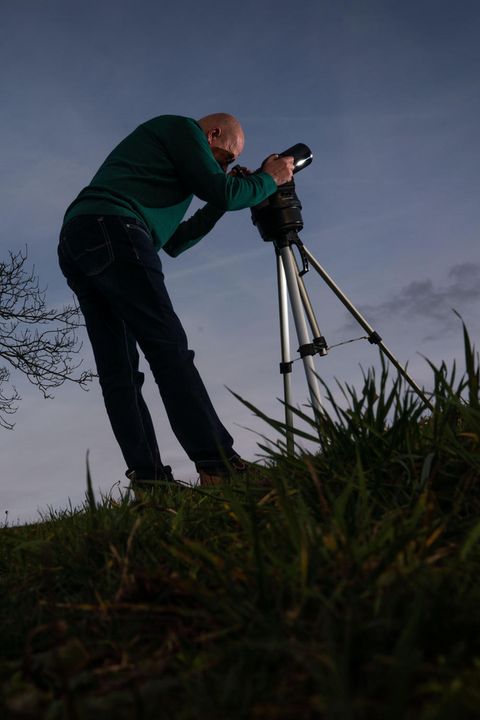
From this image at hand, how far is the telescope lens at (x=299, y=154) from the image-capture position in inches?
188

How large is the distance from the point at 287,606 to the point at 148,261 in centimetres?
292

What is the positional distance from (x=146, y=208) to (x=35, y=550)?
2.66 m

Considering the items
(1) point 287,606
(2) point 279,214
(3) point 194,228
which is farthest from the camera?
(3) point 194,228

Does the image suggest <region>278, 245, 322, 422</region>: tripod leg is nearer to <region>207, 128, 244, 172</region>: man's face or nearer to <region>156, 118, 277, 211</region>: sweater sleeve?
<region>156, 118, 277, 211</region>: sweater sleeve

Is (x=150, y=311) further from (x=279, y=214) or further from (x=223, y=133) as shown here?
(x=223, y=133)

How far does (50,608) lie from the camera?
1.60m

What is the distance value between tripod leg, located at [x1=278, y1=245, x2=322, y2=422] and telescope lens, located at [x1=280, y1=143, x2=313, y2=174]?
72 centimetres

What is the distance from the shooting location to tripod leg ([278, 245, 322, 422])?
4.15m

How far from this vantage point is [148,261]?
3.87 meters

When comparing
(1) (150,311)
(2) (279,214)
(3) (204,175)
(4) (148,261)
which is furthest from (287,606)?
(2) (279,214)

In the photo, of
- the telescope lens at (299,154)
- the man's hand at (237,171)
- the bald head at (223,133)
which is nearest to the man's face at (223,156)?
the bald head at (223,133)

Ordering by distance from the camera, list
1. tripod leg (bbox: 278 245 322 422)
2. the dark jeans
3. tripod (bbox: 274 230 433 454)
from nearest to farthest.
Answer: the dark jeans → tripod leg (bbox: 278 245 322 422) → tripod (bbox: 274 230 433 454)

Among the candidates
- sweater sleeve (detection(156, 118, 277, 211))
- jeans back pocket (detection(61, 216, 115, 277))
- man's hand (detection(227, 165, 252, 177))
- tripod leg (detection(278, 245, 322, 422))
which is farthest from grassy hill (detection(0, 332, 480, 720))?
man's hand (detection(227, 165, 252, 177))

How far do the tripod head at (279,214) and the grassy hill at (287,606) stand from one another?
8.93 ft
